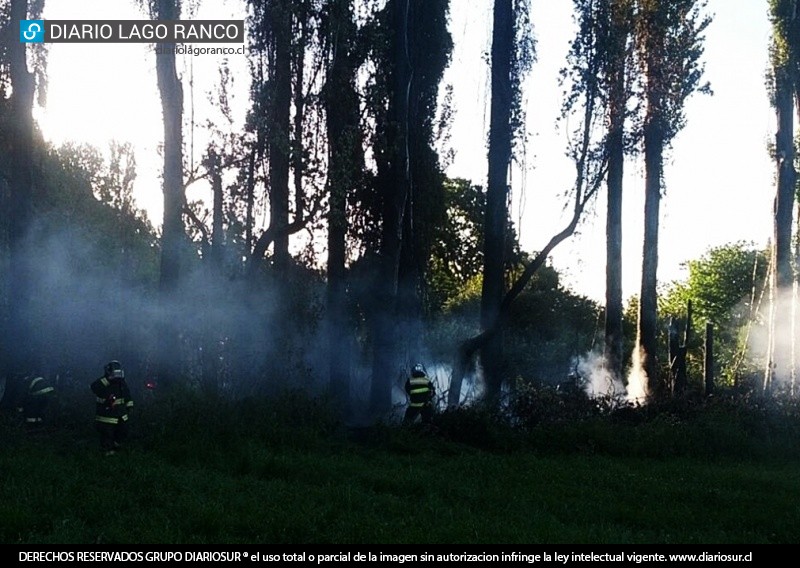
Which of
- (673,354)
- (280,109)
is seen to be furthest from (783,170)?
(280,109)

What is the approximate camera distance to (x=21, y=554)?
756cm

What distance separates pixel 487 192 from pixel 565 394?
551 cm

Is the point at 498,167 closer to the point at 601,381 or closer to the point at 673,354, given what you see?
the point at 673,354

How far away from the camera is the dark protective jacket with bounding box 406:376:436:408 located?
1823 cm

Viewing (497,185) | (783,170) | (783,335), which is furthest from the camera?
(783,335)

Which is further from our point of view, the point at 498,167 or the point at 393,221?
the point at 498,167

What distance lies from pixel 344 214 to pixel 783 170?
14612mm

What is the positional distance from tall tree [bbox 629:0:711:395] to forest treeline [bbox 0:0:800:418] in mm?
66

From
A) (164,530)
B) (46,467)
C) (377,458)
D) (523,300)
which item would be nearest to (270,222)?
(377,458)

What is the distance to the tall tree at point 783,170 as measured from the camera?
82.2 feet

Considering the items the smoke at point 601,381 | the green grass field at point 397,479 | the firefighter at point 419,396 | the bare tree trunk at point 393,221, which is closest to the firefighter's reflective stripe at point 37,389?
the green grass field at point 397,479

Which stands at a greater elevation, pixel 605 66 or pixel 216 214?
pixel 605 66

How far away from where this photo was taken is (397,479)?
11.9m

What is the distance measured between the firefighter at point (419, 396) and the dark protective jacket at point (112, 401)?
5.97 metres
